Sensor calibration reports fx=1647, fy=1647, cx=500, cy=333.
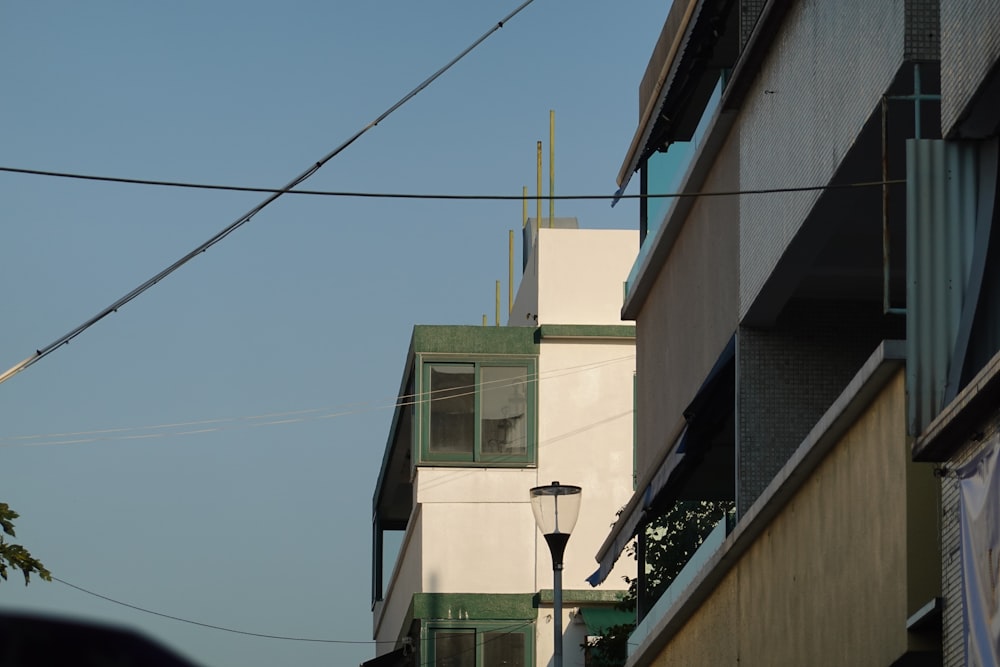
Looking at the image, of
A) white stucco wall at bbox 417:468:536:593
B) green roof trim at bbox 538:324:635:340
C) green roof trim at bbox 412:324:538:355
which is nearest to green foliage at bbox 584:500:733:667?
white stucco wall at bbox 417:468:536:593

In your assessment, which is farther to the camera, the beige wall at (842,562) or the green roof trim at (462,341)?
the green roof trim at (462,341)

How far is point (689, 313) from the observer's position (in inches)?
619

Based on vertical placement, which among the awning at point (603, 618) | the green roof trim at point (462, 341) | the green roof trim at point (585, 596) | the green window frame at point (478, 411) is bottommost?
the awning at point (603, 618)

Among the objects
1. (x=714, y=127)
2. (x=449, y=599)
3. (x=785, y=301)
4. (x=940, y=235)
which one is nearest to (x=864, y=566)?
(x=940, y=235)

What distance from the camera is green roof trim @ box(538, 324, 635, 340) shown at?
1039 inches

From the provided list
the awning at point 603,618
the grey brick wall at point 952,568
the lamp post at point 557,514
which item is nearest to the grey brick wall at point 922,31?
the grey brick wall at point 952,568

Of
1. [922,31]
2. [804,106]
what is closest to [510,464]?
[804,106]

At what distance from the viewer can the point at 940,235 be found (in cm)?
791

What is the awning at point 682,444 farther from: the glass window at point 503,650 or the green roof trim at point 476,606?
the green roof trim at point 476,606

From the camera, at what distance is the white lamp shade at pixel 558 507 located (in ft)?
51.4

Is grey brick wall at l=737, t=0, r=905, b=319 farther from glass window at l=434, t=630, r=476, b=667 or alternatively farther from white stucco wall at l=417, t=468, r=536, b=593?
glass window at l=434, t=630, r=476, b=667

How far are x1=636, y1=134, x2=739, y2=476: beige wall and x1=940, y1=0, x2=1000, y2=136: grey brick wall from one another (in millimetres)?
5544

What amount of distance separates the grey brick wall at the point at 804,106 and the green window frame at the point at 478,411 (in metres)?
13.2

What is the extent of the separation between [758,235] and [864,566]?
13.5 ft
